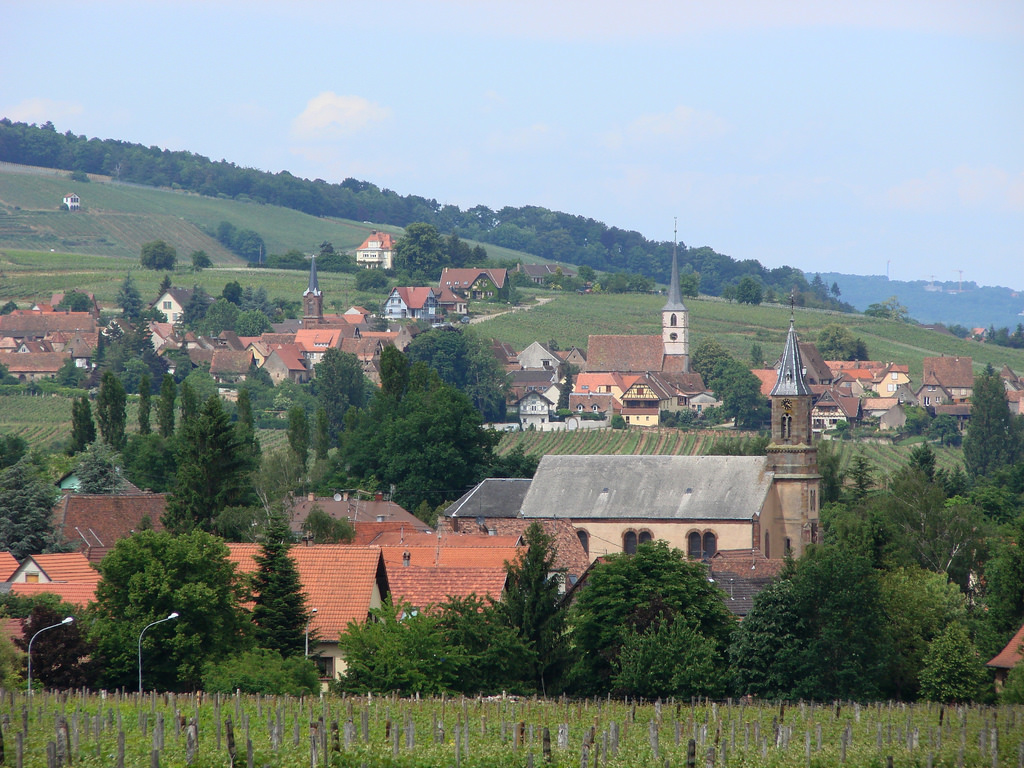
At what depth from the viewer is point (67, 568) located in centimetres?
4662

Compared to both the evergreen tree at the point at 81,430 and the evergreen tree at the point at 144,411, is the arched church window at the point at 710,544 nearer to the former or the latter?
the evergreen tree at the point at 144,411

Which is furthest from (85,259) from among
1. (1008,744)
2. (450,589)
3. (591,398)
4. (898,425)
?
(1008,744)

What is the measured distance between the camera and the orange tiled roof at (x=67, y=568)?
45.8 meters

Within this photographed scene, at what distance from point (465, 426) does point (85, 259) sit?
117562mm

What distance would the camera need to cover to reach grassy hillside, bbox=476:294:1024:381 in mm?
159875

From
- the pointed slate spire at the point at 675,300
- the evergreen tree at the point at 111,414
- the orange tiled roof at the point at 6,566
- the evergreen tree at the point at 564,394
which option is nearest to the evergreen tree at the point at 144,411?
the evergreen tree at the point at 111,414

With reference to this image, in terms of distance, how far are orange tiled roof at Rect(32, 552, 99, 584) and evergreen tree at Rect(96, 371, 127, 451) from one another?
106 feet

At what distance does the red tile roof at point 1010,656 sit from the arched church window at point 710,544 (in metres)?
19.7

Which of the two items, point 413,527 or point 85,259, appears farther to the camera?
point 85,259

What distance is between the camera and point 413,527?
212 ft

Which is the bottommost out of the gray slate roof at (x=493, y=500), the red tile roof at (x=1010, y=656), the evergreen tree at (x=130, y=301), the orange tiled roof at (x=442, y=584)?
the gray slate roof at (x=493, y=500)

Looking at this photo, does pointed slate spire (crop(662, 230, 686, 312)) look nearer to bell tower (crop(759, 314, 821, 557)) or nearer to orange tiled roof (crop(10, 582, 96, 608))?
bell tower (crop(759, 314, 821, 557))

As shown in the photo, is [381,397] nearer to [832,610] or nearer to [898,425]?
[832,610]

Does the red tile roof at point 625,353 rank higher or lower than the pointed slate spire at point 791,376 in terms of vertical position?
lower
